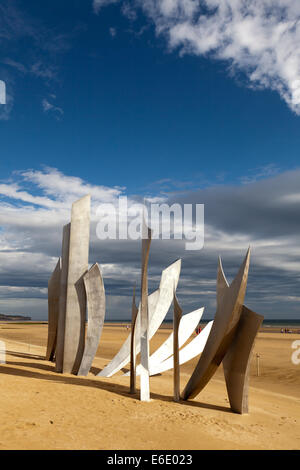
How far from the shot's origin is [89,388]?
8.85m

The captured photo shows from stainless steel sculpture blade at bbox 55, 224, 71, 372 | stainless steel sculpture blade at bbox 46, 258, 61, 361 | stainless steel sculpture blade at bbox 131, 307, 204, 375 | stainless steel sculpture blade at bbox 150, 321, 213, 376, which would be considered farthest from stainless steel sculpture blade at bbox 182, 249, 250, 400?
stainless steel sculpture blade at bbox 46, 258, 61, 361

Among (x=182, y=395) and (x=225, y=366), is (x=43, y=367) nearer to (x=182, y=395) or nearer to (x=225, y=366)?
(x=182, y=395)

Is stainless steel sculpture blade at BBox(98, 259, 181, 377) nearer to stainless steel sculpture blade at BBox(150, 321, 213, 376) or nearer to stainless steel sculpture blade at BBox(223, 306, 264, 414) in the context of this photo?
stainless steel sculpture blade at BBox(150, 321, 213, 376)

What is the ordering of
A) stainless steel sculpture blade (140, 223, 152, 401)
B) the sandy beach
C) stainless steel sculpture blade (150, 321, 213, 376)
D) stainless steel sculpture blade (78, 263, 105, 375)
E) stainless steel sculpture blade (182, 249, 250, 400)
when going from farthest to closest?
stainless steel sculpture blade (150, 321, 213, 376) < stainless steel sculpture blade (78, 263, 105, 375) < stainless steel sculpture blade (140, 223, 152, 401) < stainless steel sculpture blade (182, 249, 250, 400) < the sandy beach

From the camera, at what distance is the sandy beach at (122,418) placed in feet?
18.5

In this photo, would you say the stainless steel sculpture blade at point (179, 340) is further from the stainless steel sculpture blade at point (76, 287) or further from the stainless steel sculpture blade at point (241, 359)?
the stainless steel sculpture blade at point (241, 359)

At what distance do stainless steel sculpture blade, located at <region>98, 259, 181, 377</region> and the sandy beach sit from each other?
89cm

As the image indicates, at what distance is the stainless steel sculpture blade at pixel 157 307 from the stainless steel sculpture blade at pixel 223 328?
129 inches

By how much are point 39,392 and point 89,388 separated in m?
1.26

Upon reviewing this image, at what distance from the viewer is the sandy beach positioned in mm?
5648

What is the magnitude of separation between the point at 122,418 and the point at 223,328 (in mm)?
2695

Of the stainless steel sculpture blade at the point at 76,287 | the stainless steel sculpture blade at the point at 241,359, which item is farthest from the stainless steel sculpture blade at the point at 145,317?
the stainless steel sculpture blade at the point at 76,287

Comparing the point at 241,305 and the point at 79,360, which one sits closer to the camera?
the point at 241,305
